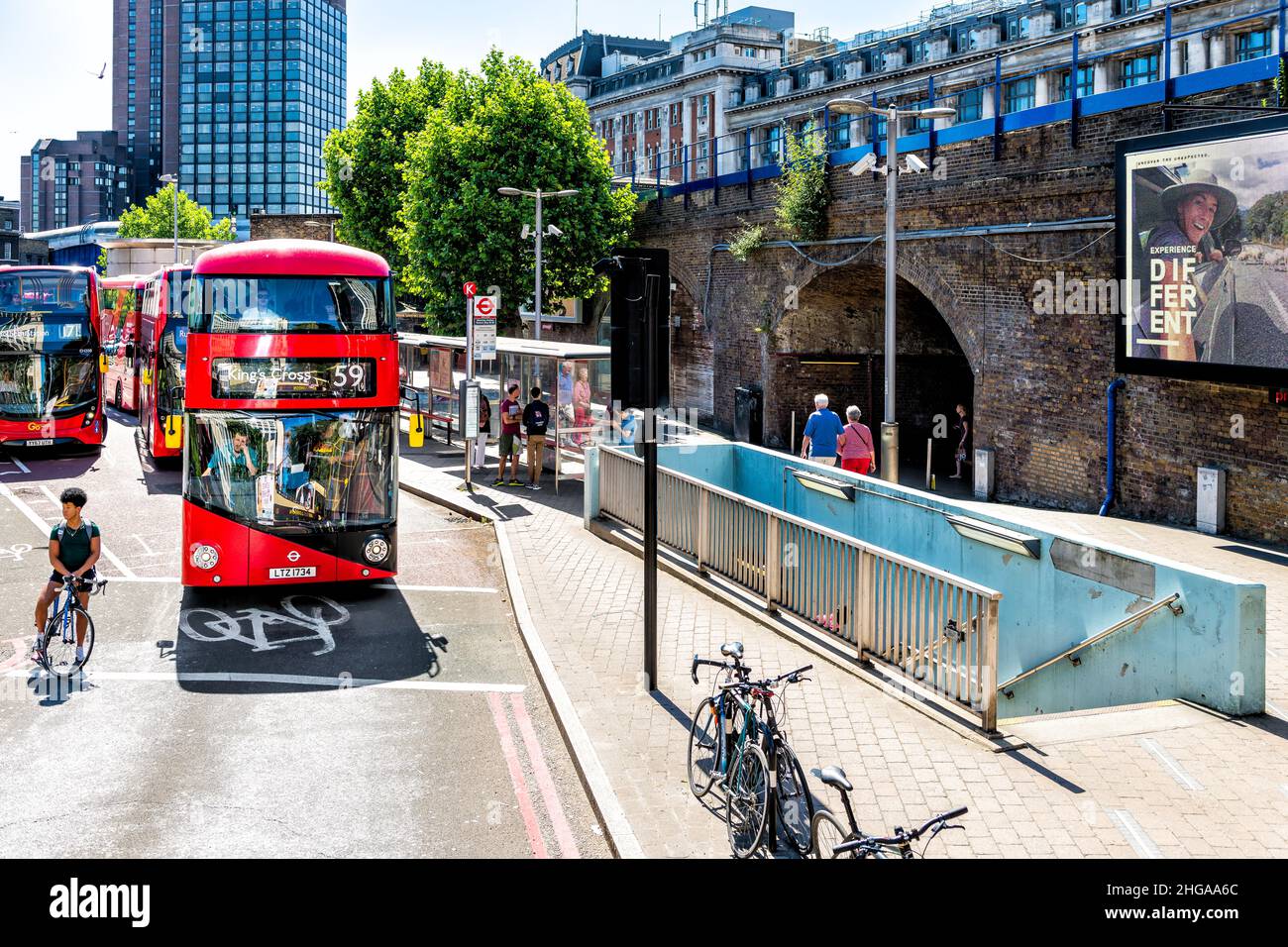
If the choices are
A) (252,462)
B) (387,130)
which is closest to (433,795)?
(252,462)

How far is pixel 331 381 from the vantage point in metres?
14.3

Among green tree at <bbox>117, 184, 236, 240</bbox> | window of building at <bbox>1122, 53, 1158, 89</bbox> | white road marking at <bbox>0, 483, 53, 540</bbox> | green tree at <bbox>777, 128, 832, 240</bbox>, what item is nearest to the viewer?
white road marking at <bbox>0, 483, 53, 540</bbox>

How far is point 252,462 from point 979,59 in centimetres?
5663

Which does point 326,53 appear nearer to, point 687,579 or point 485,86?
point 485,86

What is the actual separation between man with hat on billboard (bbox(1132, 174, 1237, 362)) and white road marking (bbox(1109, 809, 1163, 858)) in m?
12.0

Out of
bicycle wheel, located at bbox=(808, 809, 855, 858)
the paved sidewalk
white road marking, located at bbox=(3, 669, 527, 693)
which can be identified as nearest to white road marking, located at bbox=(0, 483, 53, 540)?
white road marking, located at bbox=(3, 669, 527, 693)

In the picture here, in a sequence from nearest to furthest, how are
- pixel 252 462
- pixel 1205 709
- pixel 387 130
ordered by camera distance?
pixel 1205 709, pixel 252 462, pixel 387 130

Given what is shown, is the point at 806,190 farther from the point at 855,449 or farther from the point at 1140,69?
the point at 1140,69

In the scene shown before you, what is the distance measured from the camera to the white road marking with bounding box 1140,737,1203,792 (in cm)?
787

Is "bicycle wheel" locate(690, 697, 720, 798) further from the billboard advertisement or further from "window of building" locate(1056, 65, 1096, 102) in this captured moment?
"window of building" locate(1056, 65, 1096, 102)

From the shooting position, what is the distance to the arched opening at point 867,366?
31547 millimetres

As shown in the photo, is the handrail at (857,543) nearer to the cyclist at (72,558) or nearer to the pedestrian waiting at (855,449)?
the pedestrian waiting at (855,449)

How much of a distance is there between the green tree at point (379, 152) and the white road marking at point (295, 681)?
43.0 m
